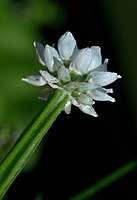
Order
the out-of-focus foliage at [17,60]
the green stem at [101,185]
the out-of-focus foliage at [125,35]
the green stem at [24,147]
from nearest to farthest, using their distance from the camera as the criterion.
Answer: the green stem at [24,147] → the green stem at [101,185] → the out-of-focus foliage at [17,60] → the out-of-focus foliage at [125,35]

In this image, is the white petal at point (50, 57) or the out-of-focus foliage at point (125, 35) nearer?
the white petal at point (50, 57)

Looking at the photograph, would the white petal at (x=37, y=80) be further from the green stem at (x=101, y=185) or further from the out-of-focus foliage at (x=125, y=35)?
the out-of-focus foliage at (x=125, y=35)

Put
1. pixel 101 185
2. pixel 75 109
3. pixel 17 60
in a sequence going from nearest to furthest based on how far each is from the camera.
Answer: pixel 101 185
pixel 17 60
pixel 75 109

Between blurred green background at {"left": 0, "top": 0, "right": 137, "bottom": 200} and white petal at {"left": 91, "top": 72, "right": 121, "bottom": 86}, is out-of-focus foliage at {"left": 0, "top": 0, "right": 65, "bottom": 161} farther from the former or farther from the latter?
white petal at {"left": 91, "top": 72, "right": 121, "bottom": 86}

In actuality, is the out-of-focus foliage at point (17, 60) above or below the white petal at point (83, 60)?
below

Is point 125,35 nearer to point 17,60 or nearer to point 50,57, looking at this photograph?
point 17,60

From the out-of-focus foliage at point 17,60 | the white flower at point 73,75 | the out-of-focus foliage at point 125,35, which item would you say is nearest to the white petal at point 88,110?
the white flower at point 73,75

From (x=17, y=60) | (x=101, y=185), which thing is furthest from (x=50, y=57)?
(x=17, y=60)

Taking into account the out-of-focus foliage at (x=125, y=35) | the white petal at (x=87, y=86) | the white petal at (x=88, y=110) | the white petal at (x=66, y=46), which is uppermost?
the white petal at (x=66, y=46)
